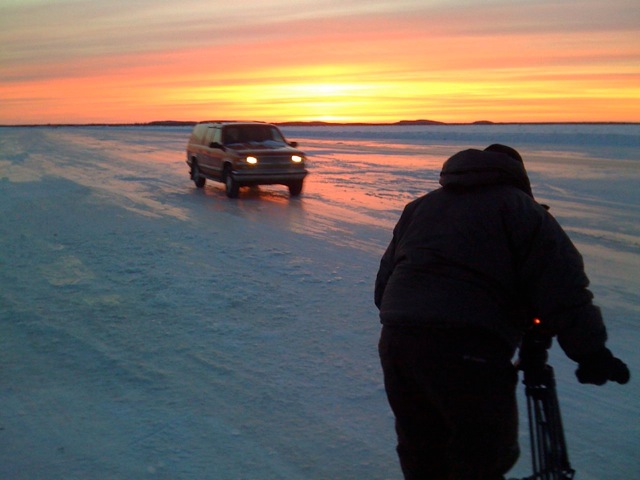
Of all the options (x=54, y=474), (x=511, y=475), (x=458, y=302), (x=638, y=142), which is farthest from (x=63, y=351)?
(x=638, y=142)

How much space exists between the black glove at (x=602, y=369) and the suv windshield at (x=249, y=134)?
50.7 ft

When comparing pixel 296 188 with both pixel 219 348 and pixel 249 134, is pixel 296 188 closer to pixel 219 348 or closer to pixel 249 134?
pixel 249 134

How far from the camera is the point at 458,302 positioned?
8.21 feet

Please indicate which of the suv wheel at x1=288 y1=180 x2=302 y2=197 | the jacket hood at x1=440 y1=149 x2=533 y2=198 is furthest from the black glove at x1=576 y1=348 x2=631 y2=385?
the suv wheel at x1=288 y1=180 x2=302 y2=197

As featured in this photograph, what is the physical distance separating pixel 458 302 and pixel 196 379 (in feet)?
9.74

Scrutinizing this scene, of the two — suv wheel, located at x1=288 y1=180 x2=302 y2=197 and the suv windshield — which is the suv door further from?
suv wheel, located at x1=288 y1=180 x2=302 y2=197

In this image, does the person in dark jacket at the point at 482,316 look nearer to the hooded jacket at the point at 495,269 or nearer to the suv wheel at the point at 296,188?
the hooded jacket at the point at 495,269

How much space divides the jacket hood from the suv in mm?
13743

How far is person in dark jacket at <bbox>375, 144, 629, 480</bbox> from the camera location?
8.16 feet

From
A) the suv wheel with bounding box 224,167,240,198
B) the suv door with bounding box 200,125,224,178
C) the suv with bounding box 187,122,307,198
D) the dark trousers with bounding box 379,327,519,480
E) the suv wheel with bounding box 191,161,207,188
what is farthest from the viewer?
the suv wheel with bounding box 191,161,207,188

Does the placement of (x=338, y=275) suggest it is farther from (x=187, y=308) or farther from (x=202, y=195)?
(x=202, y=195)

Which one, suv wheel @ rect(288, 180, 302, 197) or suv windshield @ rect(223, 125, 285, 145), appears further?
suv windshield @ rect(223, 125, 285, 145)

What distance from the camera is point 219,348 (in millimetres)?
5656

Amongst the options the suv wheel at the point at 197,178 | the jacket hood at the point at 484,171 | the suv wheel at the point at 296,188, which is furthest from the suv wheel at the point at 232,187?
the jacket hood at the point at 484,171
